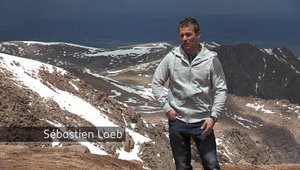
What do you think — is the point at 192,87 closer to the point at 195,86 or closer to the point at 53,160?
the point at 195,86

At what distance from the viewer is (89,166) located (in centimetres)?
1703

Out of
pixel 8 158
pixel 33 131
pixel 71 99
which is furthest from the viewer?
pixel 71 99

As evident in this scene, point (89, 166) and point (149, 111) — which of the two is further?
point (149, 111)

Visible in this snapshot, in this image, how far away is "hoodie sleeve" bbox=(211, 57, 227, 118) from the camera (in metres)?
10.7

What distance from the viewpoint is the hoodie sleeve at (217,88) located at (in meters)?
10.7

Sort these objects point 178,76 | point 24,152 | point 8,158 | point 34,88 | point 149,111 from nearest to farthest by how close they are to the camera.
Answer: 1. point 178,76
2. point 8,158
3. point 24,152
4. point 34,88
5. point 149,111

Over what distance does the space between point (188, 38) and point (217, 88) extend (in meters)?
1.21

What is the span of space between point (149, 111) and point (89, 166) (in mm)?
159482

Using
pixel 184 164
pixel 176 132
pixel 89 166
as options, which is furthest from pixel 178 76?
pixel 89 166

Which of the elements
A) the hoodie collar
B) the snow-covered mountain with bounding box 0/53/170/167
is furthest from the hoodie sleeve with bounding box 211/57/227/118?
the snow-covered mountain with bounding box 0/53/170/167

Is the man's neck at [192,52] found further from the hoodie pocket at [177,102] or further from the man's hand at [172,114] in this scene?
the man's hand at [172,114]

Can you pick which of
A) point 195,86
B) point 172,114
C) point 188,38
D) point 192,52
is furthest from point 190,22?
point 172,114

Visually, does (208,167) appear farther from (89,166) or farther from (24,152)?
(24,152)

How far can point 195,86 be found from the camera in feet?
35.6
